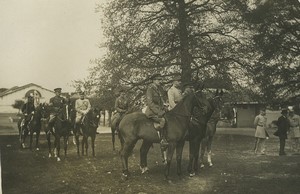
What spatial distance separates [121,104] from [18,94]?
1319 millimetres

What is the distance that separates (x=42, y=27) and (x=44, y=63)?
0.43m

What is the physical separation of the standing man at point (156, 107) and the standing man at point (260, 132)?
1987 mm

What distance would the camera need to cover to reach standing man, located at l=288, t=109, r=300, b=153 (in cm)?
630

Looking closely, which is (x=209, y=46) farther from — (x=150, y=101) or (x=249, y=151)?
(x=249, y=151)

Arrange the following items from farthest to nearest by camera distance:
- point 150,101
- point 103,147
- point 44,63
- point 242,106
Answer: point 103,147 → point 242,106 → point 150,101 → point 44,63

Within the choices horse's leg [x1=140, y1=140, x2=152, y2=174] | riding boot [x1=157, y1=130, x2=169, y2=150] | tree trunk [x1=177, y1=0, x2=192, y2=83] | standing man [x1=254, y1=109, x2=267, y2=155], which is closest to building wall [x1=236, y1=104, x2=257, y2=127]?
standing man [x1=254, y1=109, x2=267, y2=155]

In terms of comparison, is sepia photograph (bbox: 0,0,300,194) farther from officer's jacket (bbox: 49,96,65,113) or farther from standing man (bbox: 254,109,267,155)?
standing man (bbox: 254,109,267,155)

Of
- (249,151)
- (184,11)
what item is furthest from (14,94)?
(249,151)

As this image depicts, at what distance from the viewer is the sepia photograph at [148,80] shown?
15.4 feet

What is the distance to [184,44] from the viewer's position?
17.2ft

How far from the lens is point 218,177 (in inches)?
207

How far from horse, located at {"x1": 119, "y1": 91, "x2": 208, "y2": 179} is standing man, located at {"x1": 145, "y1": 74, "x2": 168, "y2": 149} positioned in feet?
0.22

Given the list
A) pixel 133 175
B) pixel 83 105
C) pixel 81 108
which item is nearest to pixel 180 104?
pixel 133 175

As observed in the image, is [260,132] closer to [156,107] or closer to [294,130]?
[294,130]
